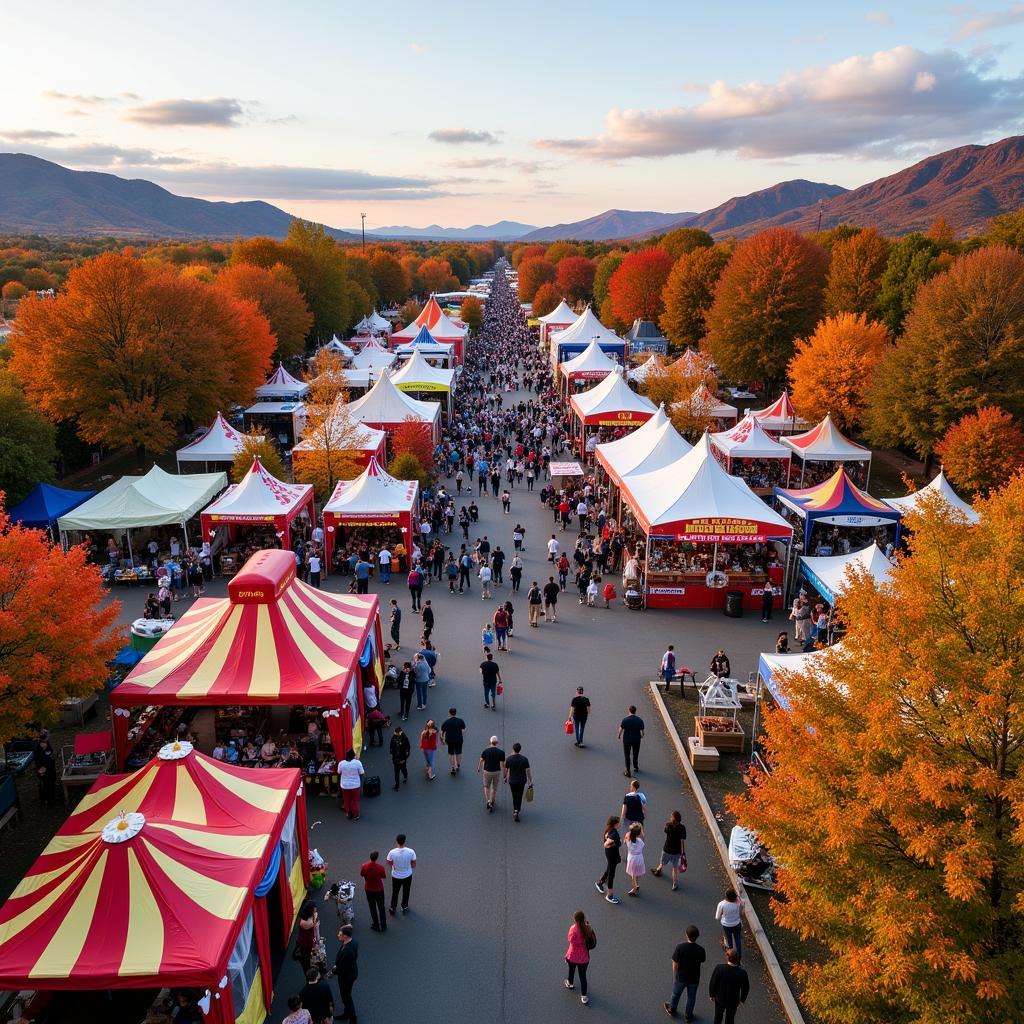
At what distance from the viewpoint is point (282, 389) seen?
122ft

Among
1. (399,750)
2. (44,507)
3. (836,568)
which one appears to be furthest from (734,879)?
(44,507)

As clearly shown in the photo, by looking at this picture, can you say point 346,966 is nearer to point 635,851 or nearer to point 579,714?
point 635,851

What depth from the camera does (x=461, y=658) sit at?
15.3 m

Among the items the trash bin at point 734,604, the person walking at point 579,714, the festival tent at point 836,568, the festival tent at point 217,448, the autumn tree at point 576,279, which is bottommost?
the trash bin at point 734,604

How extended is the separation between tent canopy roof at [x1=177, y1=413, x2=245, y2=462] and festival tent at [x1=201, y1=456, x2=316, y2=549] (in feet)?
15.0

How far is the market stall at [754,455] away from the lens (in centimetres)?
2572

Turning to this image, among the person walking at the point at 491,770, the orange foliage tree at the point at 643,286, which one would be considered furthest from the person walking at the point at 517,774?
the orange foliage tree at the point at 643,286

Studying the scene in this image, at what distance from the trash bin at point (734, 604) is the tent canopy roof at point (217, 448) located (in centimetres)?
1550

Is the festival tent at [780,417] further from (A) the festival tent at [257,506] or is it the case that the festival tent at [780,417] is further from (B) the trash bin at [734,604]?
(A) the festival tent at [257,506]

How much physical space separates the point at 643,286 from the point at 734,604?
44.1 m

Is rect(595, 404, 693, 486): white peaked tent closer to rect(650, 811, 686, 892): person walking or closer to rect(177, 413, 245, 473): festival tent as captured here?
rect(177, 413, 245, 473): festival tent

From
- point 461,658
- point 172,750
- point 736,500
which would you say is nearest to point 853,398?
point 736,500

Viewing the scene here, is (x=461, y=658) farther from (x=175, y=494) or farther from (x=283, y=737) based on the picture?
(x=175, y=494)

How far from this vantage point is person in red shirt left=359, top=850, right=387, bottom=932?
822cm
